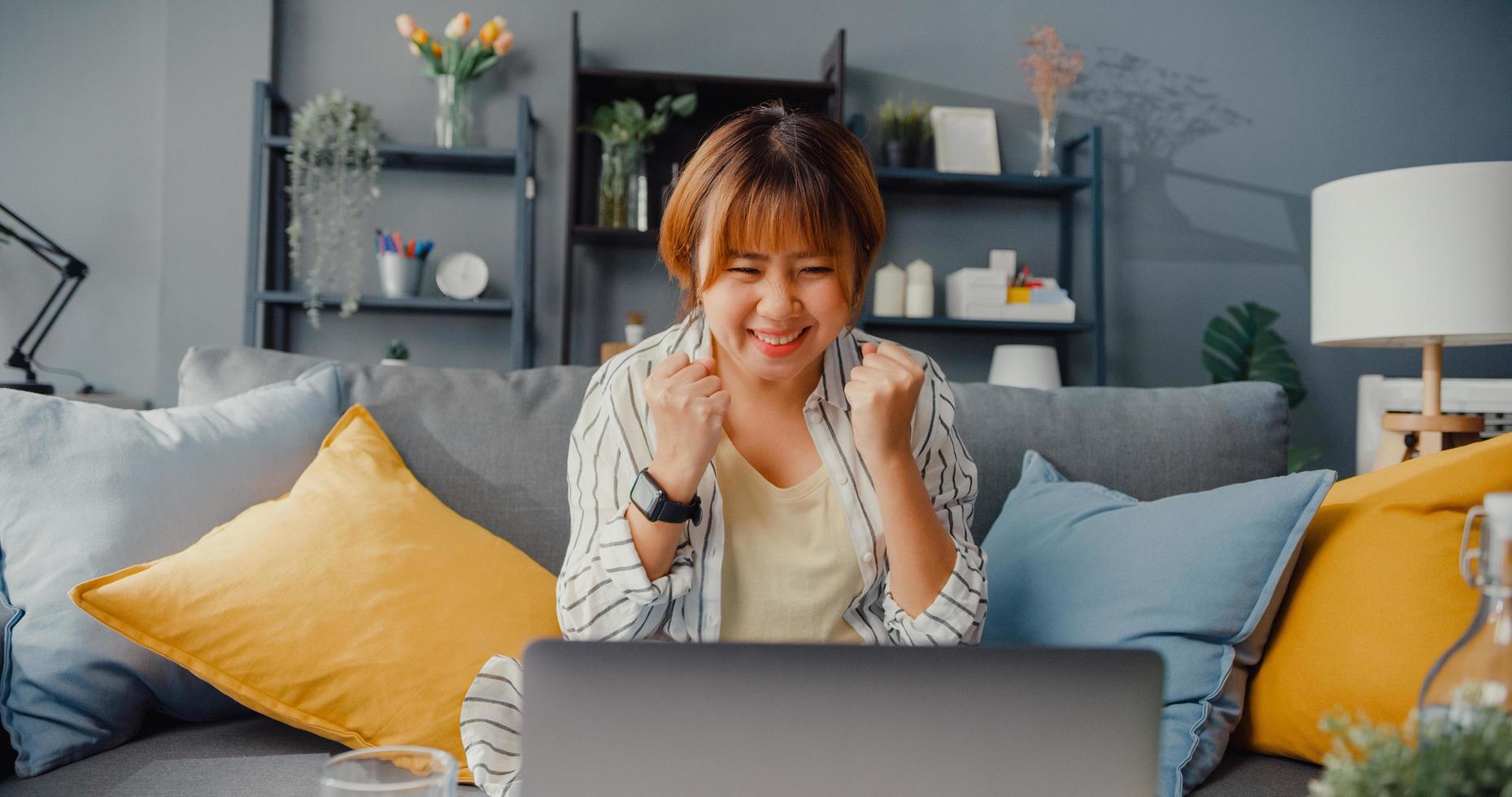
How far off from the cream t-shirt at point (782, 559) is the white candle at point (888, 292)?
2.11 meters

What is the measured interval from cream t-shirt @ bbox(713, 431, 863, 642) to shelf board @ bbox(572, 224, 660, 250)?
1926 mm

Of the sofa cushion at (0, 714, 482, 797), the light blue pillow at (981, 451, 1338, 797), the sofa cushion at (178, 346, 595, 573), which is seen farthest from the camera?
the sofa cushion at (178, 346, 595, 573)

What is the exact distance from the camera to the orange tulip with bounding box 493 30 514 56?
3098mm

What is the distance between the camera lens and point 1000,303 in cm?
322

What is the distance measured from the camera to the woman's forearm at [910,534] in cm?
104

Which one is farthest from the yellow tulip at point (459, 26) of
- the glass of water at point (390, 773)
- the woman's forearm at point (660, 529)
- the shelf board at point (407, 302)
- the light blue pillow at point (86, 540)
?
the glass of water at point (390, 773)

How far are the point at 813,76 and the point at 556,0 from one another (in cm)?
91

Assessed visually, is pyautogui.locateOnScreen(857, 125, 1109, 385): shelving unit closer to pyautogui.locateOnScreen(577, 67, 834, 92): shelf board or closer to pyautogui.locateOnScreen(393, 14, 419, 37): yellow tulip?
pyautogui.locateOnScreen(577, 67, 834, 92): shelf board

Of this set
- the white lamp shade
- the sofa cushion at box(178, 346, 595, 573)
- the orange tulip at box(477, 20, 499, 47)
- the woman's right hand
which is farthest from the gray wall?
the woman's right hand

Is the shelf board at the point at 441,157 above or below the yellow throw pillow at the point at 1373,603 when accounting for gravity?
above

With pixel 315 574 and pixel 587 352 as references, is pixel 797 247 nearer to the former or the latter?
pixel 315 574

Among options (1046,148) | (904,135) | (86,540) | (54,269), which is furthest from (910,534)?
→ (54,269)

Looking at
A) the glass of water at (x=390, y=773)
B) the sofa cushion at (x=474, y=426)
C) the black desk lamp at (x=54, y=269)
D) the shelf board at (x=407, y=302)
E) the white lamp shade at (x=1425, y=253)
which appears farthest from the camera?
the shelf board at (x=407, y=302)

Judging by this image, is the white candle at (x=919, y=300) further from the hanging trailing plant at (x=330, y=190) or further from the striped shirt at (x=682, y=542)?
the striped shirt at (x=682, y=542)
